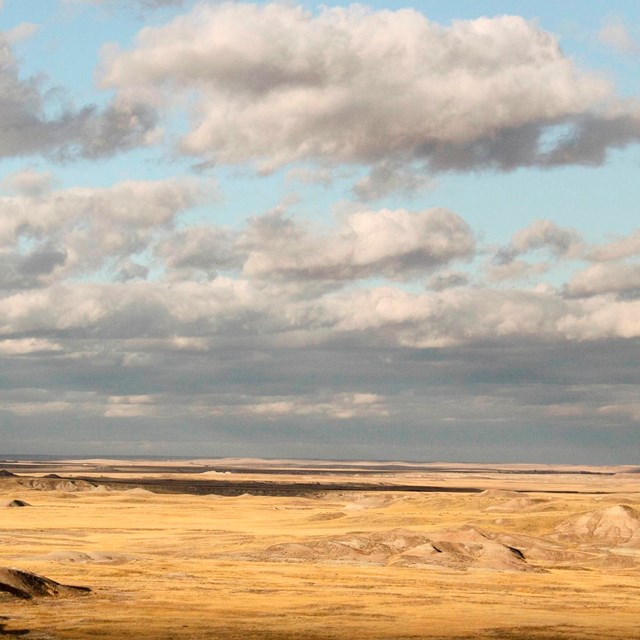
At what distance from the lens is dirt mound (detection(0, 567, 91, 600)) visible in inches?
2386

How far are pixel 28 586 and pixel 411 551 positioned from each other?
35005 mm

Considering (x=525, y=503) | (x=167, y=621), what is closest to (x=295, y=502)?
(x=525, y=503)

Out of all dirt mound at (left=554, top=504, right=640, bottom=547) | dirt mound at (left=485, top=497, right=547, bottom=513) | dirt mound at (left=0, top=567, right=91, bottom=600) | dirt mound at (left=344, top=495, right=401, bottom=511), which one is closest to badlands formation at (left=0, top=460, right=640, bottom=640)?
dirt mound at (left=0, top=567, right=91, bottom=600)

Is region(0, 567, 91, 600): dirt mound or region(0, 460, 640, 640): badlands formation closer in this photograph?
region(0, 460, 640, 640): badlands formation

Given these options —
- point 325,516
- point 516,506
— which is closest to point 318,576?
point 325,516

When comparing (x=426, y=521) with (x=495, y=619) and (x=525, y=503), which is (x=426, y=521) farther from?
(x=495, y=619)

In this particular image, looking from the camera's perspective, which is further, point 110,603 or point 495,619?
point 110,603

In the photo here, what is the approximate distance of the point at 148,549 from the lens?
305 ft

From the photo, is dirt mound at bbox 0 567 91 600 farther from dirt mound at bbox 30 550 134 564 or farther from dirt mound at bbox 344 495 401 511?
dirt mound at bbox 344 495 401 511

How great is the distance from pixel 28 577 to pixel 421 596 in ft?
71.3

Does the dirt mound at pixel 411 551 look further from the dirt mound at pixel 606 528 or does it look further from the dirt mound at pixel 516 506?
the dirt mound at pixel 516 506

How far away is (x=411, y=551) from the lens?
88062 mm

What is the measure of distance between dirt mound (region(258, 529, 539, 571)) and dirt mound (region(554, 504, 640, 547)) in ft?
54.8

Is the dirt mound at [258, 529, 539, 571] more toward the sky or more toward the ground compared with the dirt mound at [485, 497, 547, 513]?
more toward the ground
